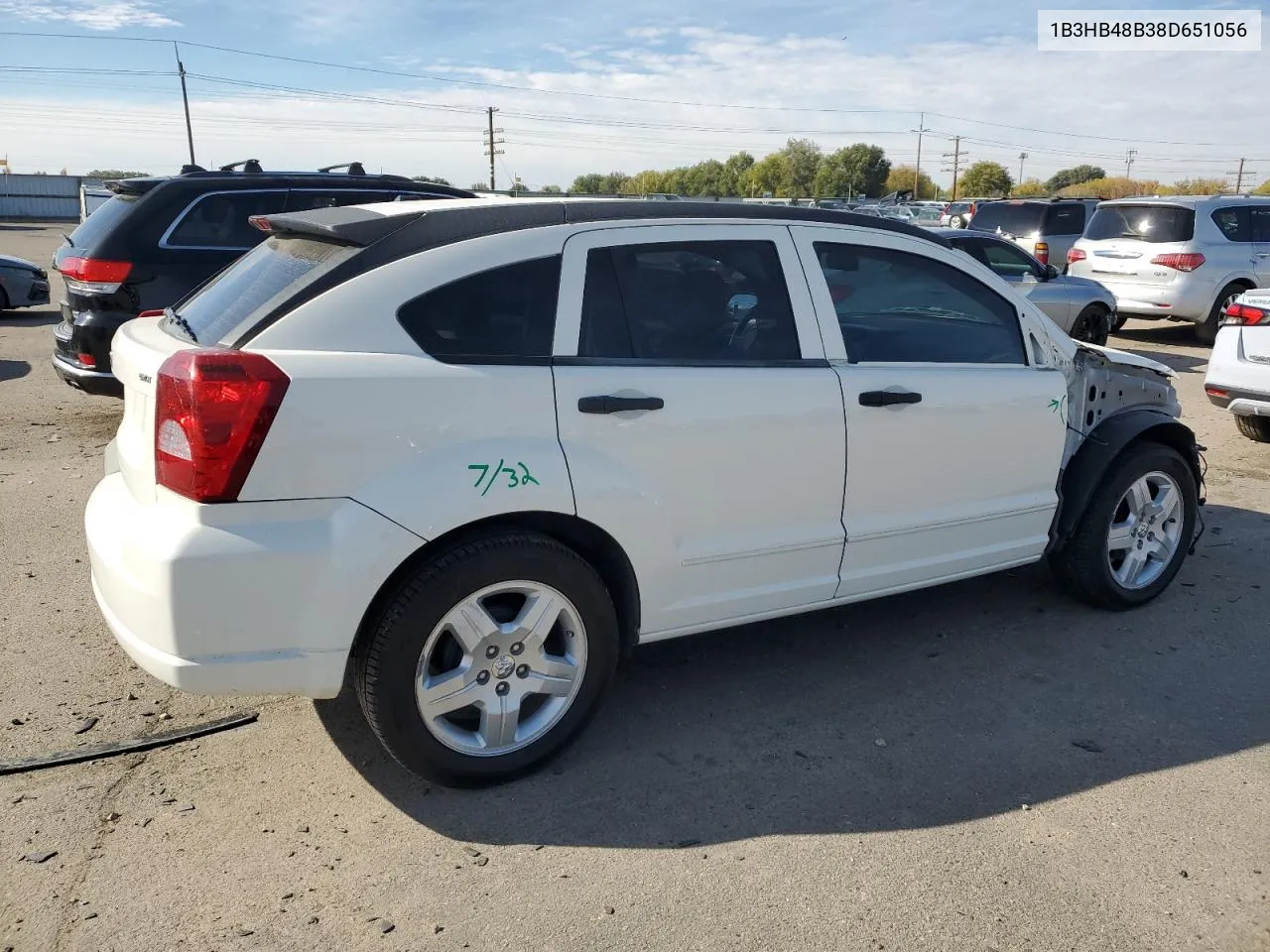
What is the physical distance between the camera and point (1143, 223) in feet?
44.1

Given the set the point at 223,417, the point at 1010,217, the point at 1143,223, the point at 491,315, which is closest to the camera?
the point at 223,417

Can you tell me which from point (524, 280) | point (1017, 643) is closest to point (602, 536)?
point (524, 280)

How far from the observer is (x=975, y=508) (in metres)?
4.25

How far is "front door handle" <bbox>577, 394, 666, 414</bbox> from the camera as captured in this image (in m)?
3.28

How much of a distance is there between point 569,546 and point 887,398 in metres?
1.33

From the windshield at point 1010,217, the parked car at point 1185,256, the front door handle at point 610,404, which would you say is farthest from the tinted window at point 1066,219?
the front door handle at point 610,404

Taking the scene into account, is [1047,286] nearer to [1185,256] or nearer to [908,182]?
[1185,256]

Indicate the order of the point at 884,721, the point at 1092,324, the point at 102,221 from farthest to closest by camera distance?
the point at 1092,324, the point at 102,221, the point at 884,721

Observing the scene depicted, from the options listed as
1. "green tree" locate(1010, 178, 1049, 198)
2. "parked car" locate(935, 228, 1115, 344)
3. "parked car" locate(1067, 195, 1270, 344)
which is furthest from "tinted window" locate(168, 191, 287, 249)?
"green tree" locate(1010, 178, 1049, 198)

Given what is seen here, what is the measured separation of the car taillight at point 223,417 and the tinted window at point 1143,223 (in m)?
13.1

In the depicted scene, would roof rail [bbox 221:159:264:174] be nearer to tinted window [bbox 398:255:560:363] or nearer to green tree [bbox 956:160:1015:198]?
tinted window [bbox 398:255:560:363]

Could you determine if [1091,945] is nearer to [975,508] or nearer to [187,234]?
[975,508]

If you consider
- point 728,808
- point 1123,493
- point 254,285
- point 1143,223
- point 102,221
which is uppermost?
point 1143,223

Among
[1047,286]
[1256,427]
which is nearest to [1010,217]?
[1047,286]
